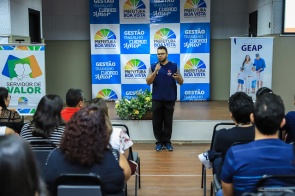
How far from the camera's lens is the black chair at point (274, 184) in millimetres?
1760

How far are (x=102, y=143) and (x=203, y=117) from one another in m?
4.36

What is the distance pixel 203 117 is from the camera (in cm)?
614

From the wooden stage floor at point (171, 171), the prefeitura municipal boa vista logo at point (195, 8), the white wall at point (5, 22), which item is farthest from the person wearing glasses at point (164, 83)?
the prefeitura municipal boa vista logo at point (195, 8)

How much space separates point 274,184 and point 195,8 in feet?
22.5

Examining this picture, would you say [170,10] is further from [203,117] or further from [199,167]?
[199,167]

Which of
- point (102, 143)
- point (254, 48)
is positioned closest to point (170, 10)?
point (254, 48)

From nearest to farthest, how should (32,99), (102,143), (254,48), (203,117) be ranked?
(102,143) → (32,99) → (254,48) → (203,117)

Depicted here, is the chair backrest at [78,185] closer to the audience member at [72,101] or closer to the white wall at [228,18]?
the audience member at [72,101]

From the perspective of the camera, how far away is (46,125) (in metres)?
2.65

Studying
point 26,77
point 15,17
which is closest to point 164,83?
point 26,77

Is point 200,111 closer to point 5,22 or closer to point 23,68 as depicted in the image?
point 23,68

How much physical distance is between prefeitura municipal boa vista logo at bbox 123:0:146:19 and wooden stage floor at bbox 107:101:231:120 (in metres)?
2.09

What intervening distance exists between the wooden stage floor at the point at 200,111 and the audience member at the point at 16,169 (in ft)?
16.6

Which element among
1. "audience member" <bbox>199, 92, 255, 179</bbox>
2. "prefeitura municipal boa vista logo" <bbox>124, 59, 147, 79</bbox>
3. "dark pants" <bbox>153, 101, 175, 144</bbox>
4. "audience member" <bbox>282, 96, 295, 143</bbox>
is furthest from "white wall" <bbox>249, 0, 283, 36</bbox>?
"audience member" <bbox>199, 92, 255, 179</bbox>
